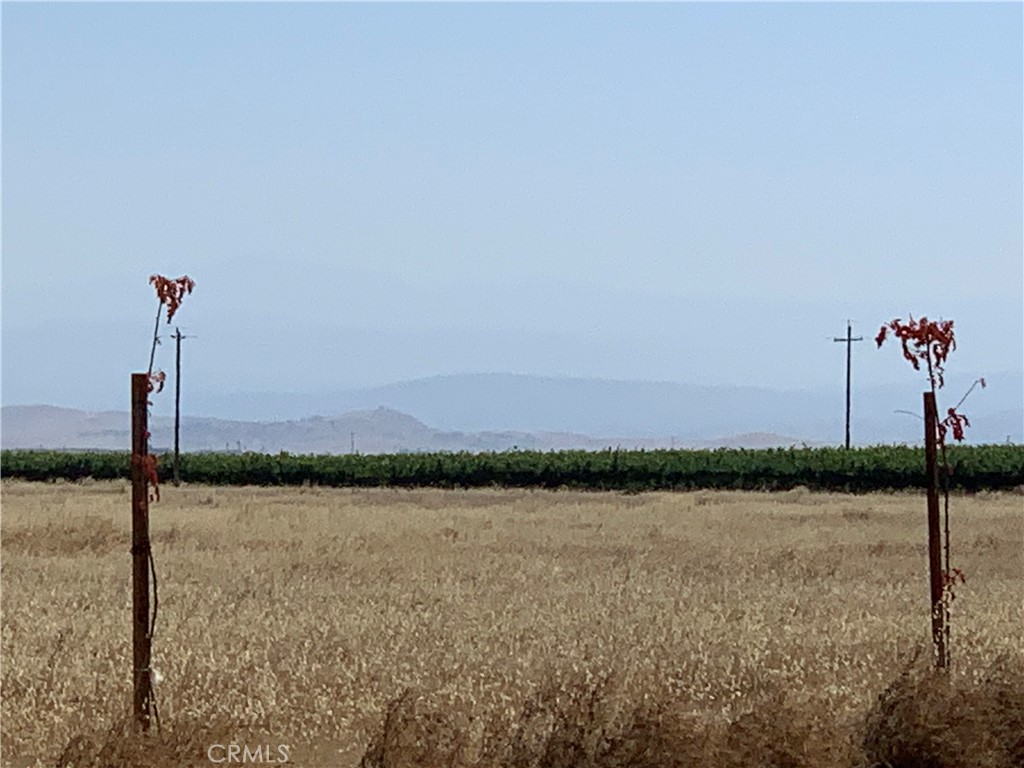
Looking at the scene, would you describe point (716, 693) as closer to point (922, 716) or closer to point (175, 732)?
point (922, 716)

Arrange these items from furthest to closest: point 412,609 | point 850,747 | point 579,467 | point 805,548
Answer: point 579,467
point 805,548
point 412,609
point 850,747

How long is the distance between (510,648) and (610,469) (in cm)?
4869

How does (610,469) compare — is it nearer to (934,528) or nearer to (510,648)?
(510,648)

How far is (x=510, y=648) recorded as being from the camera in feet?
41.5

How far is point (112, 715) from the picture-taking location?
909cm

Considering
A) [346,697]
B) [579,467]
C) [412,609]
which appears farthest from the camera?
[579,467]

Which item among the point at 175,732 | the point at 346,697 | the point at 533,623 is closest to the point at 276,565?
the point at 533,623

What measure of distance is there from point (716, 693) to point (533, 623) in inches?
172

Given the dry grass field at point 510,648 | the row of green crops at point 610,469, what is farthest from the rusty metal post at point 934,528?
the row of green crops at point 610,469

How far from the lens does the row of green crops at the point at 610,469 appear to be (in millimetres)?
56188

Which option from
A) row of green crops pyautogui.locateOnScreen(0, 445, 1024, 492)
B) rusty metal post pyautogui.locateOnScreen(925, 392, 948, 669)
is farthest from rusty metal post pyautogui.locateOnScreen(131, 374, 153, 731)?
row of green crops pyautogui.locateOnScreen(0, 445, 1024, 492)

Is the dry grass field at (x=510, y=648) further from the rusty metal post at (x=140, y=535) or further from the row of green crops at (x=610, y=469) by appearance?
the row of green crops at (x=610, y=469)

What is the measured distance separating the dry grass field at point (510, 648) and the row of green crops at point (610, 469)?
26892 millimetres

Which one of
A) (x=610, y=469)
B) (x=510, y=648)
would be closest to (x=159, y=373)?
(x=510, y=648)
